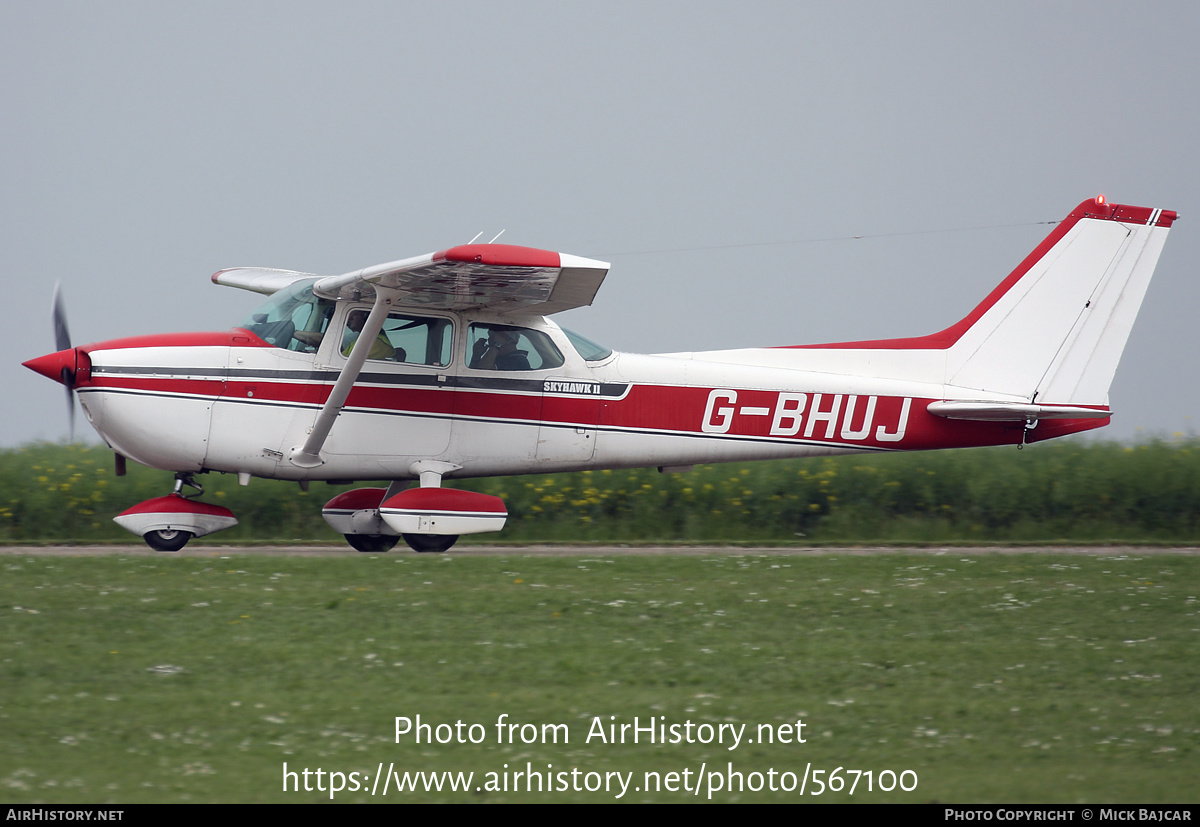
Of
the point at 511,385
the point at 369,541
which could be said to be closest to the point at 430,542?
the point at 369,541

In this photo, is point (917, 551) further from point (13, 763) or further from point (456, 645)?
point (13, 763)

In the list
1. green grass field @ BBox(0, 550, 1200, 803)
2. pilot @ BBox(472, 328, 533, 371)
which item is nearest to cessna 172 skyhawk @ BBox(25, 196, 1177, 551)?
pilot @ BBox(472, 328, 533, 371)

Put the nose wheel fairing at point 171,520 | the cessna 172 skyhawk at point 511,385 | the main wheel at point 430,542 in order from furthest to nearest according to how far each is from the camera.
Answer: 1. the main wheel at point 430,542
2. the nose wheel fairing at point 171,520
3. the cessna 172 skyhawk at point 511,385

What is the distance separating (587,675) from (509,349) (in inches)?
190

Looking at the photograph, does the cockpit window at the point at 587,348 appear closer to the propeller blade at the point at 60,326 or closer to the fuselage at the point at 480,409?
the fuselage at the point at 480,409

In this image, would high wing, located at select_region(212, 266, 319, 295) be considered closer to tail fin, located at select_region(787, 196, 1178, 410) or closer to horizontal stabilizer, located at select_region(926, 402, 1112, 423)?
tail fin, located at select_region(787, 196, 1178, 410)

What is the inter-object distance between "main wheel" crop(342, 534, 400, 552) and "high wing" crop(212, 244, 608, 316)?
8.18 ft

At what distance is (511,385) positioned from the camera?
10.4 m

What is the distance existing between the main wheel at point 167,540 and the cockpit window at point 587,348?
389 cm

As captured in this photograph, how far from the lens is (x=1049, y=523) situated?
13.2 metres

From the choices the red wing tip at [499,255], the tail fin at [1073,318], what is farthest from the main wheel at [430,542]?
the tail fin at [1073,318]

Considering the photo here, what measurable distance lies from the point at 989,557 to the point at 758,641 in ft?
14.3

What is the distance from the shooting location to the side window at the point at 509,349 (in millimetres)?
10305
